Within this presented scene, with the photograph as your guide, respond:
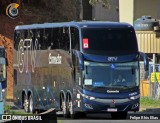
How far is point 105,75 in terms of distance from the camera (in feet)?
97.3

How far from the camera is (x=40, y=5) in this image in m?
51.3

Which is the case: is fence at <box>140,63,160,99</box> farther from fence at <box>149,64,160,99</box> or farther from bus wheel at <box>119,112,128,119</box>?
bus wheel at <box>119,112,128,119</box>

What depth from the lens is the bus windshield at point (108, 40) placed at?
29.6 m

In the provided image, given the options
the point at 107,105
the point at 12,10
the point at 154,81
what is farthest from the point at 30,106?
the point at 12,10

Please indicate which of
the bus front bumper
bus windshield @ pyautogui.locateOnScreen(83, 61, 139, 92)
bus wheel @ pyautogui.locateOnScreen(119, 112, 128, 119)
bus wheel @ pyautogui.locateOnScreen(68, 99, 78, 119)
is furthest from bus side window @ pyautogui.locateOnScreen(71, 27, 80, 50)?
bus wheel @ pyautogui.locateOnScreen(119, 112, 128, 119)

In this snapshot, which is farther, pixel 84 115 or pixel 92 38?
pixel 84 115

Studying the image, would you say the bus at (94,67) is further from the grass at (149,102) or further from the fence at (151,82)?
the fence at (151,82)

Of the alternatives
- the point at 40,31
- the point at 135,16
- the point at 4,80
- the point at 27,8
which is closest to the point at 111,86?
the point at 40,31

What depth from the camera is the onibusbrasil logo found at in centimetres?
4909

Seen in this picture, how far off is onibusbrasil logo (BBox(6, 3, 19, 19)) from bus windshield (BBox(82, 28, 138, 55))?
19.7 m

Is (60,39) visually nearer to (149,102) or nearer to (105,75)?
(105,75)

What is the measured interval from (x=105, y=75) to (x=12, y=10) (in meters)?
21.4

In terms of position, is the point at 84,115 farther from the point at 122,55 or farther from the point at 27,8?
the point at 27,8

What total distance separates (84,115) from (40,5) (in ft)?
65.9
